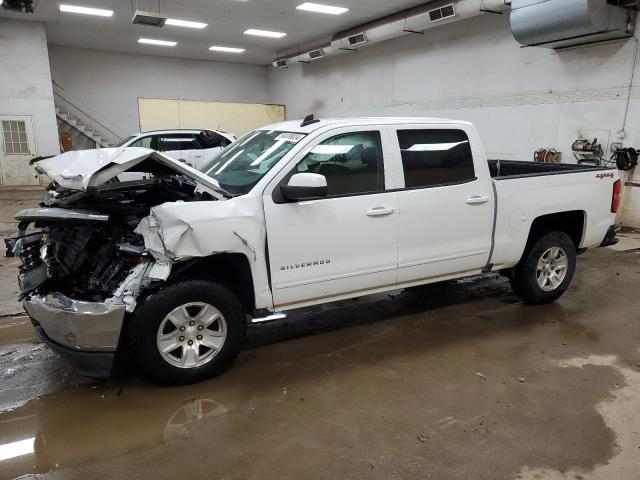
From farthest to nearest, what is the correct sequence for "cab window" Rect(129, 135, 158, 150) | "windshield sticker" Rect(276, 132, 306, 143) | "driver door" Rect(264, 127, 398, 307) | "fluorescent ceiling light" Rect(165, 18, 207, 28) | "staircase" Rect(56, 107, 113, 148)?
1. "staircase" Rect(56, 107, 113, 148)
2. "fluorescent ceiling light" Rect(165, 18, 207, 28)
3. "cab window" Rect(129, 135, 158, 150)
4. "windshield sticker" Rect(276, 132, 306, 143)
5. "driver door" Rect(264, 127, 398, 307)

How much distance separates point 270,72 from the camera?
22188mm

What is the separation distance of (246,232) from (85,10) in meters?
12.8

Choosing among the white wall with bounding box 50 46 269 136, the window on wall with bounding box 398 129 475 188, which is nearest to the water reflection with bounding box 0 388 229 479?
the window on wall with bounding box 398 129 475 188

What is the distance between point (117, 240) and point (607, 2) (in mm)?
9071

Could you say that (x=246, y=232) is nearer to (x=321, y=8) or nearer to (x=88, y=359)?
(x=88, y=359)

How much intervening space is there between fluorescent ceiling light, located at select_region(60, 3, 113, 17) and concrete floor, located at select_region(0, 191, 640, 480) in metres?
11.0

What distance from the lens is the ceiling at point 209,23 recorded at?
11945mm

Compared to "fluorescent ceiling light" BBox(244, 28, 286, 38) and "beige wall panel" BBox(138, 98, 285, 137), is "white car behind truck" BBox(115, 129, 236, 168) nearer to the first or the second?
"fluorescent ceiling light" BBox(244, 28, 286, 38)

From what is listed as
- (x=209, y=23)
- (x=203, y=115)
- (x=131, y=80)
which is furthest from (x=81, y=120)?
(x=209, y=23)

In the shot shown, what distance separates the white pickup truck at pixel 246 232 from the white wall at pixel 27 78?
12858 mm

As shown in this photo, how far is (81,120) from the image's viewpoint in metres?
18.2

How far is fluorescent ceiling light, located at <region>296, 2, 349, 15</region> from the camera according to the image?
1205 centimetres

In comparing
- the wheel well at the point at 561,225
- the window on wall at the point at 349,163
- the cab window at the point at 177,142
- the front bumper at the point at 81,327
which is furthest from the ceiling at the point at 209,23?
the front bumper at the point at 81,327

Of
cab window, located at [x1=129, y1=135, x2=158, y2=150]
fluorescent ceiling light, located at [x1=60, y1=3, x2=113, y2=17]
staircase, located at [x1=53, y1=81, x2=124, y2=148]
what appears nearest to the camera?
cab window, located at [x1=129, y1=135, x2=158, y2=150]
